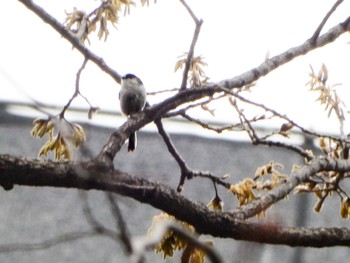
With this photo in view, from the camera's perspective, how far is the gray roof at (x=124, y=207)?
204 inches

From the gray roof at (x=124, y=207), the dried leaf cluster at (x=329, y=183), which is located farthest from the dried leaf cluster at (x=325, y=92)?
the gray roof at (x=124, y=207)

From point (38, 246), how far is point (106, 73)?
1.36 metres

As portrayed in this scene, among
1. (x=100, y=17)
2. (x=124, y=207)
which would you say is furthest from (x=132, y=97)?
(x=124, y=207)

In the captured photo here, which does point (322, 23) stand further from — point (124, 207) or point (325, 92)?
point (124, 207)

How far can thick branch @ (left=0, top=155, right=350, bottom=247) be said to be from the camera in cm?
182

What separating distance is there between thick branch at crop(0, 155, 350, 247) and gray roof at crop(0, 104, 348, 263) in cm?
291

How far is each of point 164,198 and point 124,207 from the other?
10.2ft

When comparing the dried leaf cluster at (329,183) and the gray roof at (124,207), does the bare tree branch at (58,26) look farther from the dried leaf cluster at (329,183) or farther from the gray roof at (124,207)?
the gray roof at (124,207)

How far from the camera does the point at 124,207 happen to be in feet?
16.5

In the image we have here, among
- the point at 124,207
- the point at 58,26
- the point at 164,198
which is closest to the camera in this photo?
the point at 164,198

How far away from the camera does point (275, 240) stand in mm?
1936

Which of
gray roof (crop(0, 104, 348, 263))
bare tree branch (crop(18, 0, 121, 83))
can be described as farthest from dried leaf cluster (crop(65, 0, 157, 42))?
gray roof (crop(0, 104, 348, 263))

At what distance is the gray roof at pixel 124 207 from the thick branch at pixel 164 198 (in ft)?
9.55

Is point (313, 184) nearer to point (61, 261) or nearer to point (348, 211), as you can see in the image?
point (348, 211)
